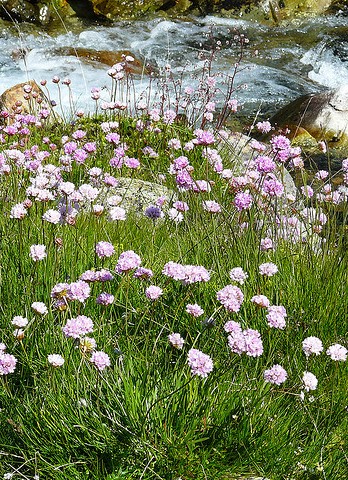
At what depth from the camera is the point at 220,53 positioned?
1236cm

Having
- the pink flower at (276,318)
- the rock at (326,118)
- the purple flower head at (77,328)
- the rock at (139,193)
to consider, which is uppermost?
the purple flower head at (77,328)

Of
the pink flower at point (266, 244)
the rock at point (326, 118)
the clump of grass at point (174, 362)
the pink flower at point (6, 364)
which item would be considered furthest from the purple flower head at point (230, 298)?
the rock at point (326, 118)

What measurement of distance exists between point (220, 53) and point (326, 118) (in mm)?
4650

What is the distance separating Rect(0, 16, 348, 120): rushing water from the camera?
34.6 feet

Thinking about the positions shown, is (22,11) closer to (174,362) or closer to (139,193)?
(139,193)

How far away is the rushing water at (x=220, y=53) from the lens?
10.6m

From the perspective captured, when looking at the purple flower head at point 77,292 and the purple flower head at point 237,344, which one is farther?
the purple flower head at point 77,292

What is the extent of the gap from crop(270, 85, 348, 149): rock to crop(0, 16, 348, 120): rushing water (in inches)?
51.4

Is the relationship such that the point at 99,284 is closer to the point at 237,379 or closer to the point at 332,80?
the point at 237,379

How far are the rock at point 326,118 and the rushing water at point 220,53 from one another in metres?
1.30

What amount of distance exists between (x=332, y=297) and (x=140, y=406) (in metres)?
1.09

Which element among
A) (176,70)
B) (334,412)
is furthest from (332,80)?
(334,412)

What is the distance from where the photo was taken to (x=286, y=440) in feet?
7.36

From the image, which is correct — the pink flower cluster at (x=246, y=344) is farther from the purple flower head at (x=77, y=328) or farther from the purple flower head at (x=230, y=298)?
the purple flower head at (x=77, y=328)
